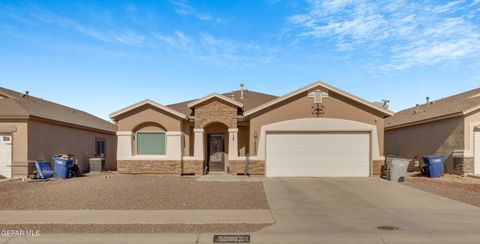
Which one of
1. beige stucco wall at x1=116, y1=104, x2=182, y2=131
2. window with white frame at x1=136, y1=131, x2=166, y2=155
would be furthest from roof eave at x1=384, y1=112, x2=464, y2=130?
window with white frame at x1=136, y1=131, x2=166, y2=155

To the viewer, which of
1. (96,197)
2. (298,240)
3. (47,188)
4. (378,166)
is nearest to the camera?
(298,240)

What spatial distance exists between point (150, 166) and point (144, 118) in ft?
8.15

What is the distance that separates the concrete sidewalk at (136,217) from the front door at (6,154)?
10.6 metres

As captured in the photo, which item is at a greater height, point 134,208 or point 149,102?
point 149,102

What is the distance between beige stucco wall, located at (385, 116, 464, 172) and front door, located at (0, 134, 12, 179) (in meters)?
22.1

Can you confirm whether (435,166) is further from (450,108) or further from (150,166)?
(150,166)

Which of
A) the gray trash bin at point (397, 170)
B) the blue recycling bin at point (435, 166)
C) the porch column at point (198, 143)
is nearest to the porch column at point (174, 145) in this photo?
the porch column at point (198, 143)

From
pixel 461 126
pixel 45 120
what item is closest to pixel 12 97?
pixel 45 120

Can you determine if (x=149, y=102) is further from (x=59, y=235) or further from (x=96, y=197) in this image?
(x=59, y=235)

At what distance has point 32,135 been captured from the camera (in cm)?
2081

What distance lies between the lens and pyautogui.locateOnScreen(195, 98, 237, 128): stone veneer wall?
21.3 metres

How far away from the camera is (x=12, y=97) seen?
2302 cm

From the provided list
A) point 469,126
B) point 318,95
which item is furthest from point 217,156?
point 469,126

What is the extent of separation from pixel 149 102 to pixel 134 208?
10702 mm
